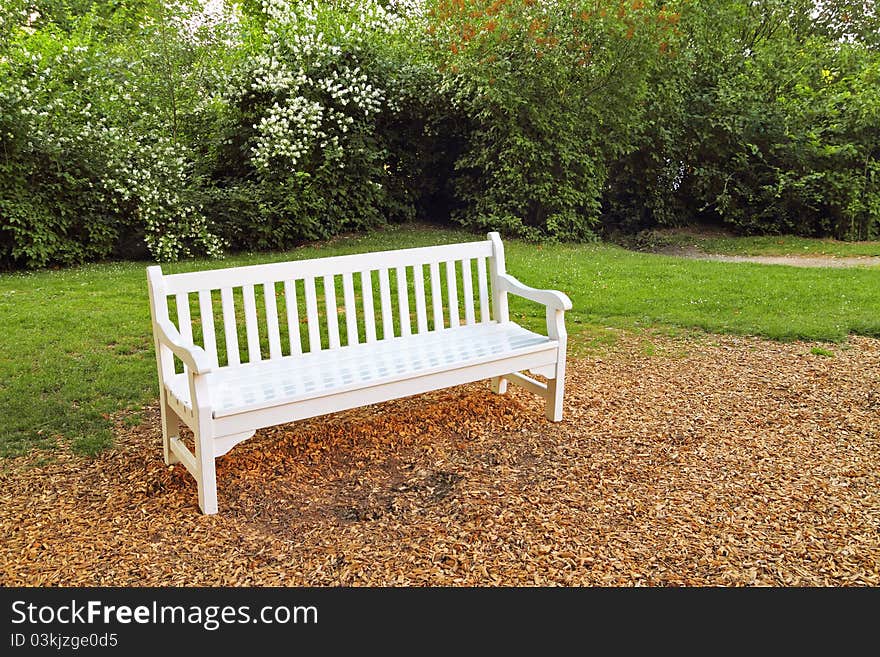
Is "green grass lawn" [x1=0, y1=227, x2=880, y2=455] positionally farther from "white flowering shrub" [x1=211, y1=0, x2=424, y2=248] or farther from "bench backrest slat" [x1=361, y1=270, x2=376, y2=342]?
"bench backrest slat" [x1=361, y1=270, x2=376, y2=342]

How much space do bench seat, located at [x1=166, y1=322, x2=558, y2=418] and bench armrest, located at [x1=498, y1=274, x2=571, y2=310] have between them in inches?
8.5

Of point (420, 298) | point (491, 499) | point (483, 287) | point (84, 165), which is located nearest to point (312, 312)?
point (420, 298)

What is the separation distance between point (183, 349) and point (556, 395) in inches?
87.3

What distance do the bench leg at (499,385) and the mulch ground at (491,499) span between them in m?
0.07

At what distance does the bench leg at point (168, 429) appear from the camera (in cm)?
390

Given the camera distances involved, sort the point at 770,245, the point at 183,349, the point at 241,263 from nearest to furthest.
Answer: the point at 183,349
the point at 241,263
the point at 770,245

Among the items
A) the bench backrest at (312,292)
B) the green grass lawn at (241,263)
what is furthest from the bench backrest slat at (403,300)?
the green grass lawn at (241,263)

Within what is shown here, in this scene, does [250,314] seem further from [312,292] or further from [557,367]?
[557,367]

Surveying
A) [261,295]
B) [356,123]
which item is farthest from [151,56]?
[261,295]

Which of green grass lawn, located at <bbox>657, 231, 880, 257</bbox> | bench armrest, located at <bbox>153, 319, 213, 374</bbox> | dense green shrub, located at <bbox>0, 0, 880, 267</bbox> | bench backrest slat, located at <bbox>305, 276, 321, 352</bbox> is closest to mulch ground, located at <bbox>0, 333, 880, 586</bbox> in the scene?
bench backrest slat, located at <bbox>305, 276, 321, 352</bbox>

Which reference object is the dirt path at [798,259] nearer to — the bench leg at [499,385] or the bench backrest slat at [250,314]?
the bench leg at [499,385]

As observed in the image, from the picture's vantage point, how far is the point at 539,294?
4.52 metres

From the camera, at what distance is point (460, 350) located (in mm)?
4297

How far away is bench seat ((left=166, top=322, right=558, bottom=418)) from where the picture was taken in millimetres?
3525
